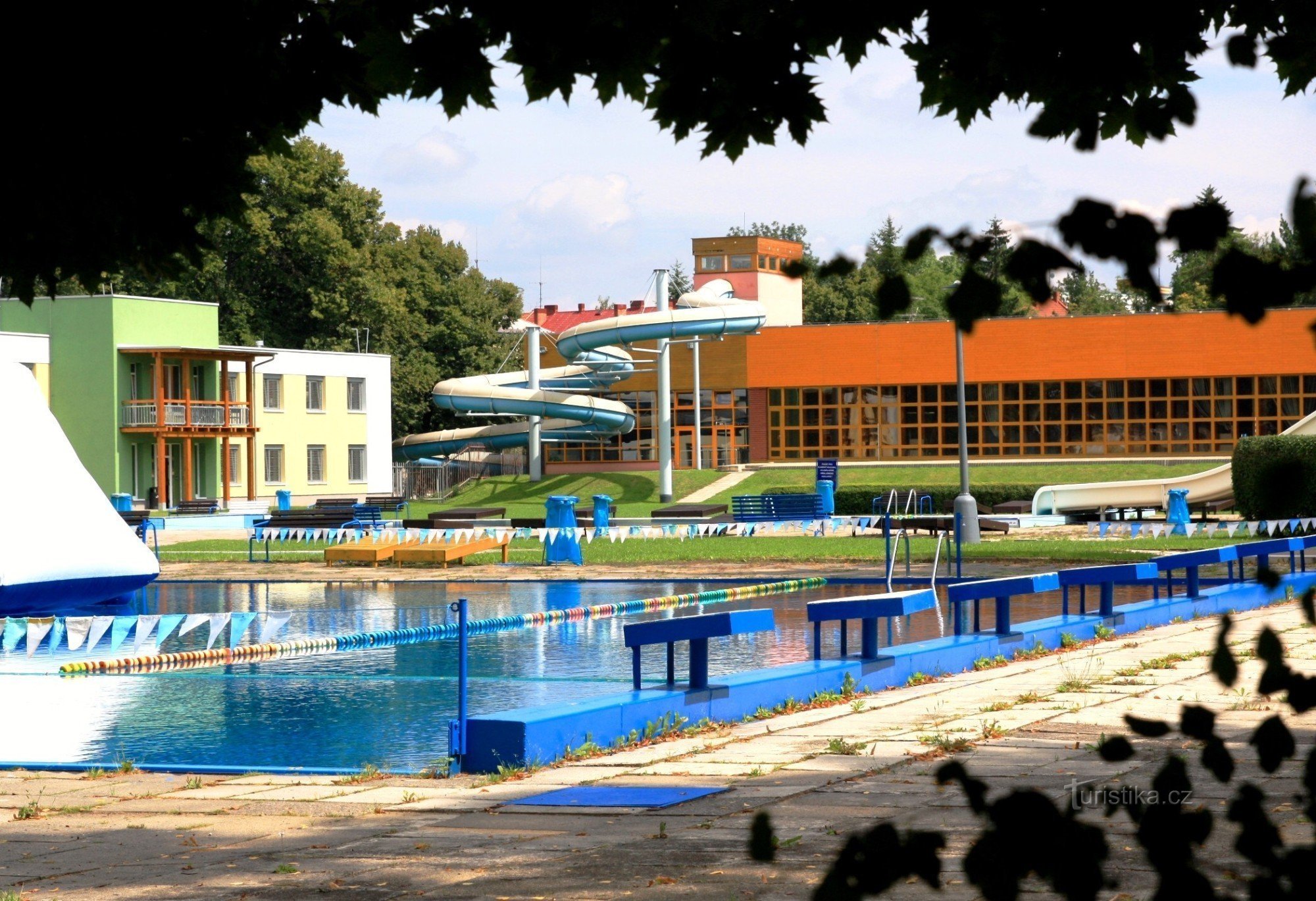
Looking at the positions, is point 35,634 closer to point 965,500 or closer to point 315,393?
point 965,500

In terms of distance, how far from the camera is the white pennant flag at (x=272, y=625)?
17.6 m

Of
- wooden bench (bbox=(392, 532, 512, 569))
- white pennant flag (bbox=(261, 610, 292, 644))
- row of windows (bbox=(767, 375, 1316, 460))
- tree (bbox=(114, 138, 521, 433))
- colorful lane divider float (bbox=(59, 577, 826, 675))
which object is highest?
tree (bbox=(114, 138, 521, 433))

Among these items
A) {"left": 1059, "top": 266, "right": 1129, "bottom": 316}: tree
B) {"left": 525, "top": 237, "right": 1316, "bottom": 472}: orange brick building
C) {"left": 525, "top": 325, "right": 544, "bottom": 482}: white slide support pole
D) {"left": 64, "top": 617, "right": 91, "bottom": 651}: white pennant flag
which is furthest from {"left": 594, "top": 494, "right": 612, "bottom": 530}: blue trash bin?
{"left": 1059, "top": 266, "right": 1129, "bottom": 316}: tree

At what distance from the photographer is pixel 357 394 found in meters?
65.3

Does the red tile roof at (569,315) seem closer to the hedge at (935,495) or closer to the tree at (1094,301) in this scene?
Answer: the tree at (1094,301)

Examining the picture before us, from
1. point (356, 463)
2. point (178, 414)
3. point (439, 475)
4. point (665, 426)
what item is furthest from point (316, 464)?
point (665, 426)

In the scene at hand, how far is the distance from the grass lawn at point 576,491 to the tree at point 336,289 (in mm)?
15694

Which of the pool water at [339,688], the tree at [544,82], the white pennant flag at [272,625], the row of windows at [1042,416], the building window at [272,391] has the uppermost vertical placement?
the building window at [272,391]

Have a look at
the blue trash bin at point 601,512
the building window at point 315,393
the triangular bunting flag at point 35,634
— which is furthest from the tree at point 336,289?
the triangular bunting flag at point 35,634

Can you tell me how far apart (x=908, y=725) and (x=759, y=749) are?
1179 millimetres

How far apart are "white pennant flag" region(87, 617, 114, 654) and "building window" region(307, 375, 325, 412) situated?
4783 cm

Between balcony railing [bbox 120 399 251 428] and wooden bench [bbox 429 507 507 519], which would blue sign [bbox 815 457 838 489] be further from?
balcony railing [bbox 120 399 251 428]

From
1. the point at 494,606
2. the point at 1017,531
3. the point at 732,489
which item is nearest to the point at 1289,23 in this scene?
the point at 494,606

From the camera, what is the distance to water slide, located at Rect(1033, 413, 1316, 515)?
130ft
